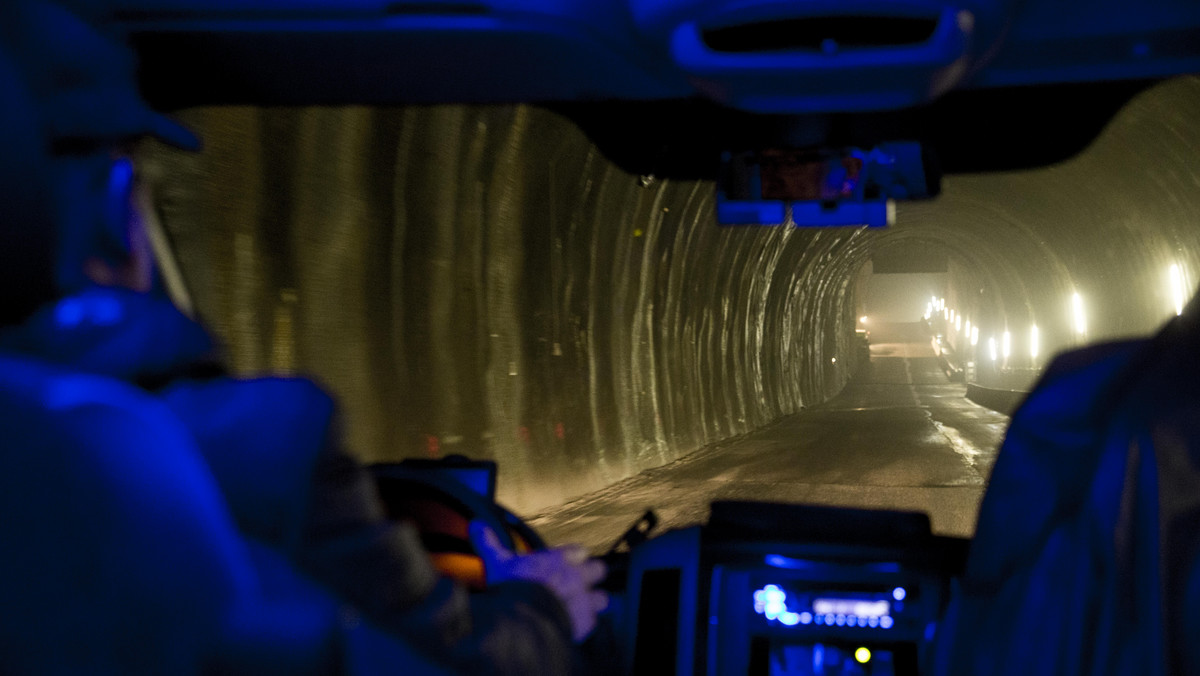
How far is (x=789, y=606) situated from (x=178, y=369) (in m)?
1.70

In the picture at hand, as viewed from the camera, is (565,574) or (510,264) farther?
(510,264)

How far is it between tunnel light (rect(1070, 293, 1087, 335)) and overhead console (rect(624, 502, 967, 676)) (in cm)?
2160

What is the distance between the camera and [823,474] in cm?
1434

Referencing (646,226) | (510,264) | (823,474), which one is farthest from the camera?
(823,474)

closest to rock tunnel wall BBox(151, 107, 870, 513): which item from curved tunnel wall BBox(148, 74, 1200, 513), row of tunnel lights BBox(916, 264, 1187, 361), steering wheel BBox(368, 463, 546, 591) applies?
curved tunnel wall BBox(148, 74, 1200, 513)

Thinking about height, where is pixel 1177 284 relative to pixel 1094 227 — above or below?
below

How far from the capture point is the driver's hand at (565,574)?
201 centimetres

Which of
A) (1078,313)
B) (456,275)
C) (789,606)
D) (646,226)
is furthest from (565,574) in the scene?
(1078,313)

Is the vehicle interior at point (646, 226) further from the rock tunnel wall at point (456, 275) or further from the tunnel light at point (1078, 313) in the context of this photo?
the tunnel light at point (1078, 313)

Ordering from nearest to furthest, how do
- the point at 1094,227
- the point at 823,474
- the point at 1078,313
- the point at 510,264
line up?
the point at 510,264 < the point at 823,474 < the point at 1094,227 < the point at 1078,313

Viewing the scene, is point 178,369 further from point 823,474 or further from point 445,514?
point 823,474

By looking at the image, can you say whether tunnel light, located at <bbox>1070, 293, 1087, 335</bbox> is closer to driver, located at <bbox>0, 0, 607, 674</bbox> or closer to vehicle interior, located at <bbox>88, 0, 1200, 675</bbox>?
vehicle interior, located at <bbox>88, 0, 1200, 675</bbox>

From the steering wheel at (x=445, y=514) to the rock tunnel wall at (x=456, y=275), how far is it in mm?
1649

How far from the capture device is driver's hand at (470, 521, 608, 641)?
6.59 feet
